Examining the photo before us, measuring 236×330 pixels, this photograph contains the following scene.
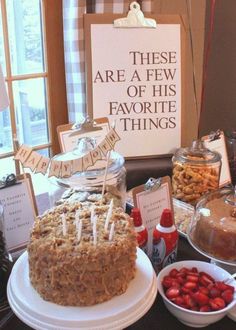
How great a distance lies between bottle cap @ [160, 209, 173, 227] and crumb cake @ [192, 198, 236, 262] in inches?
3.8

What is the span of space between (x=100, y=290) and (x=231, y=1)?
170 cm

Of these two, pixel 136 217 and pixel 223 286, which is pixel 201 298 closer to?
pixel 223 286

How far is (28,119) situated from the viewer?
1605mm

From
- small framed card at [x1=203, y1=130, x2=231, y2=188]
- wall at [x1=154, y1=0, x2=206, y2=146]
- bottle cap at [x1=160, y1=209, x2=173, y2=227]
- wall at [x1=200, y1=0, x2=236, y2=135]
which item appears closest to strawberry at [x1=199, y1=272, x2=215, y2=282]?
bottle cap at [x1=160, y1=209, x2=173, y2=227]

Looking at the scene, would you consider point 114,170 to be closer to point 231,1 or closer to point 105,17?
point 105,17

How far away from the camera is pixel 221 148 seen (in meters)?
1.47

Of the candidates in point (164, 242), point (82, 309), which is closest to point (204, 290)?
point (164, 242)

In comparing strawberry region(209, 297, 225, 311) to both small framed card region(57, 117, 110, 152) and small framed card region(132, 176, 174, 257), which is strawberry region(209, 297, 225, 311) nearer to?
small framed card region(132, 176, 174, 257)

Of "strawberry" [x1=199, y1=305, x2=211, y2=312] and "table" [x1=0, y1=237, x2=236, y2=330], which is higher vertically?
"strawberry" [x1=199, y1=305, x2=211, y2=312]

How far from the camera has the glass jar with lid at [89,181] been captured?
1.03m

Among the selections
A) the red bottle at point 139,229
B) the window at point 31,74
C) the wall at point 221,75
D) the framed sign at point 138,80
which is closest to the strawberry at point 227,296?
the red bottle at point 139,229

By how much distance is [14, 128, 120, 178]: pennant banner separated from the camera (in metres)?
0.86

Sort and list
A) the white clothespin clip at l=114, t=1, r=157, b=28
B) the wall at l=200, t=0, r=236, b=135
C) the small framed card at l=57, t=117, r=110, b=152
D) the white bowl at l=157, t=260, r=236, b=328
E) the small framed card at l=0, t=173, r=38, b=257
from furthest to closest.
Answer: the wall at l=200, t=0, r=236, b=135 → the white clothespin clip at l=114, t=1, r=157, b=28 → the small framed card at l=57, t=117, r=110, b=152 → the small framed card at l=0, t=173, r=38, b=257 → the white bowl at l=157, t=260, r=236, b=328

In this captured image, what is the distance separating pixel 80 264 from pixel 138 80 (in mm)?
878
